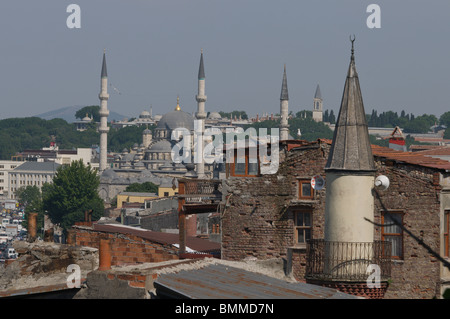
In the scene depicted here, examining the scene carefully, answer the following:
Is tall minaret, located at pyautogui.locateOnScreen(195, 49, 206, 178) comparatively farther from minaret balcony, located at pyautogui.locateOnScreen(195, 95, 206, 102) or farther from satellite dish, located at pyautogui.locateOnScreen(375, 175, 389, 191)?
satellite dish, located at pyautogui.locateOnScreen(375, 175, 389, 191)

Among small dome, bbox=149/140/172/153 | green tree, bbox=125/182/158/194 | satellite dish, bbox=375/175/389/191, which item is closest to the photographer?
satellite dish, bbox=375/175/389/191

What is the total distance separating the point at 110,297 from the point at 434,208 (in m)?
6.60

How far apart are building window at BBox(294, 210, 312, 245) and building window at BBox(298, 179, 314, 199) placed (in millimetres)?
268

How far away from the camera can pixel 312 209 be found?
708 inches

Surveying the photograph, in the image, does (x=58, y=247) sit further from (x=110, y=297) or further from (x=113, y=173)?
(x=113, y=173)

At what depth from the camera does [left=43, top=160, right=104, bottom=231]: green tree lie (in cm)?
10312

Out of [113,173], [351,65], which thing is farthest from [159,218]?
[113,173]

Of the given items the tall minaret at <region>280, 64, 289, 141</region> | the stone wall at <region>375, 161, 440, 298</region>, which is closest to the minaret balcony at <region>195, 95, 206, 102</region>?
the tall minaret at <region>280, 64, 289, 141</region>

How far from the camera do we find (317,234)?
18.0m

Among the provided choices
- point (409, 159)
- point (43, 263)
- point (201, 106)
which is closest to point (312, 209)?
point (409, 159)

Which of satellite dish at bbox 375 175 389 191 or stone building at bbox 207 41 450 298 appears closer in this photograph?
stone building at bbox 207 41 450 298

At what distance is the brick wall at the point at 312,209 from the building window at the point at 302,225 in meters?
0.08

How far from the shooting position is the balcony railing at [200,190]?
21466 millimetres

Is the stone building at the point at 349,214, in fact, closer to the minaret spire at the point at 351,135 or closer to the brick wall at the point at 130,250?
the minaret spire at the point at 351,135
